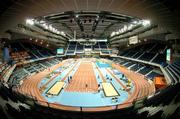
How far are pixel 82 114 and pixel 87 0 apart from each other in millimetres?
5358

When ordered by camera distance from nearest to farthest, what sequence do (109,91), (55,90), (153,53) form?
(109,91), (55,90), (153,53)

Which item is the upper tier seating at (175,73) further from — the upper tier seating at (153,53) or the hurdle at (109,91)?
the hurdle at (109,91)

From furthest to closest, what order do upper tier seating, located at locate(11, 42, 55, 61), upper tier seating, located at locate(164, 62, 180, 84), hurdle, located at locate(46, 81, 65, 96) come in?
1. upper tier seating, located at locate(11, 42, 55, 61)
2. hurdle, located at locate(46, 81, 65, 96)
3. upper tier seating, located at locate(164, 62, 180, 84)

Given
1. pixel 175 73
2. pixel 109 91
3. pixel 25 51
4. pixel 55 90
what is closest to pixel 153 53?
pixel 175 73

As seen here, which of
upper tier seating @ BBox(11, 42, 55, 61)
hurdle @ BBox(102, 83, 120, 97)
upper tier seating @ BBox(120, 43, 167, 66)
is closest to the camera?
hurdle @ BBox(102, 83, 120, 97)

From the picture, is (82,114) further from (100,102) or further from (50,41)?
(50,41)

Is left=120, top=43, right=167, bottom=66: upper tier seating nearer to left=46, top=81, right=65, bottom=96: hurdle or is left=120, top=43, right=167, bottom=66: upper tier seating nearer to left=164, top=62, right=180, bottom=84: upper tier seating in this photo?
left=164, top=62, right=180, bottom=84: upper tier seating

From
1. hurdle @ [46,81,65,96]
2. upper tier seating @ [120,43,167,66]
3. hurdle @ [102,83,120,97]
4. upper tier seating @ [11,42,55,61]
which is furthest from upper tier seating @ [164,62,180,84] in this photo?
upper tier seating @ [11,42,55,61]

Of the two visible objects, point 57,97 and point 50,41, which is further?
point 50,41

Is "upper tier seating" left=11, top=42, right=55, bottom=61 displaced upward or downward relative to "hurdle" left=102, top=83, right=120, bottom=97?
upward

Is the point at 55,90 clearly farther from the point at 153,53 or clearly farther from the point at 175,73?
the point at 153,53

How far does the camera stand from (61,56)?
42344mm

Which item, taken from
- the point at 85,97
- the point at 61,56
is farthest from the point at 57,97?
the point at 61,56

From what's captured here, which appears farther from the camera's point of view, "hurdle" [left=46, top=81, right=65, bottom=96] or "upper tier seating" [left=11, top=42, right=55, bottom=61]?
"upper tier seating" [left=11, top=42, right=55, bottom=61]
